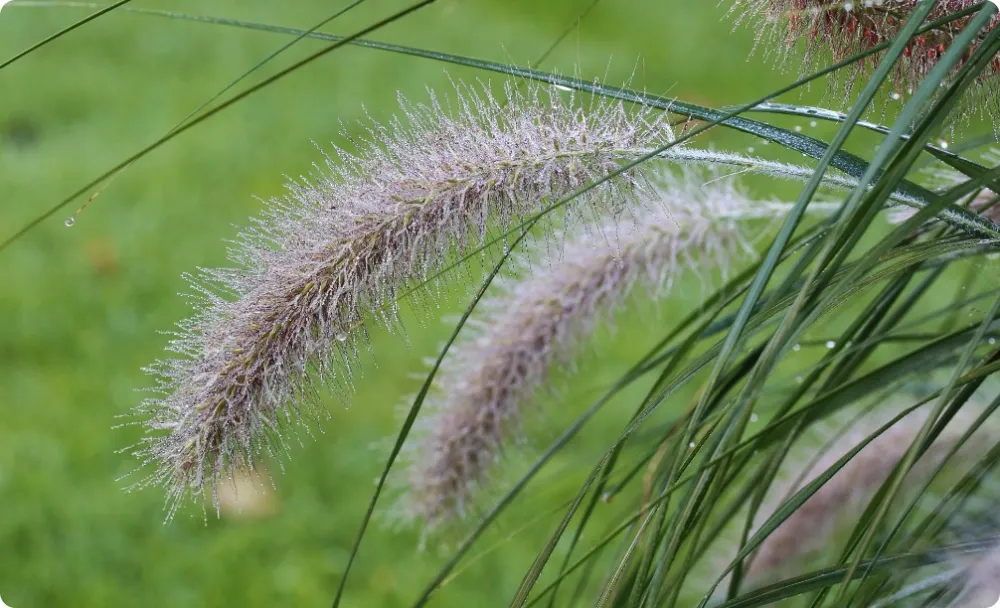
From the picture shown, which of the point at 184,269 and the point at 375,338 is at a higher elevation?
the point at 184,269

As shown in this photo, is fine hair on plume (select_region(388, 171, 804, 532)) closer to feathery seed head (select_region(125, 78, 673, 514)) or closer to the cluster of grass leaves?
the cluster of grass leaves

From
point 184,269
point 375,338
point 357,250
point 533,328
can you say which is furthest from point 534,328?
point 184,269

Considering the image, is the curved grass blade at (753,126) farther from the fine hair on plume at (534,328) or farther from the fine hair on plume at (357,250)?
the fine hair on plume at (534,328)

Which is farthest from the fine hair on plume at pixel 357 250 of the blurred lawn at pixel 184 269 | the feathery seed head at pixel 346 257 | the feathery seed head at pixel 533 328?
the blurred lawn at pixel 184 269

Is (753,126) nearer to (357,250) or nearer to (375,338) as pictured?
(357,250)

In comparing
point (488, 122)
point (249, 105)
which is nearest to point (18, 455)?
point (249, 105)

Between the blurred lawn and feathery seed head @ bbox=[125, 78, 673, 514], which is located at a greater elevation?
the blurred lawn

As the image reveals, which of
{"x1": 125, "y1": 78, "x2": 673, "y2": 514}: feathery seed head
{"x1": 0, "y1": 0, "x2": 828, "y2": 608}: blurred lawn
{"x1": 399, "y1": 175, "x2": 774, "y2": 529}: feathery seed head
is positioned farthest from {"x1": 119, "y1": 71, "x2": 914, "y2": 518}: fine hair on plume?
{"x1": 0, "y1": 0, "x2": 828, "y2": 608}: blurred lawn
